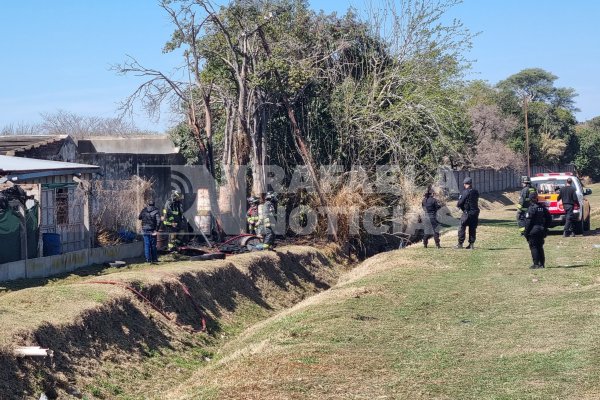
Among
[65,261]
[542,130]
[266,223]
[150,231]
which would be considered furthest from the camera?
[542,130]

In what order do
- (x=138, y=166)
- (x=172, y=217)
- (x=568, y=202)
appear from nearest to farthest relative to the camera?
1. (x=172, y=217)
2. (x=568, y=202)
3. (x=138, y=166)

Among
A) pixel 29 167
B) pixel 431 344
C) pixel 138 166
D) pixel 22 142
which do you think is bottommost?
pixel 431 344

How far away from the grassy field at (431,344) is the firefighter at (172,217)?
6301mm

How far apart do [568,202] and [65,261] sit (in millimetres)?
16690

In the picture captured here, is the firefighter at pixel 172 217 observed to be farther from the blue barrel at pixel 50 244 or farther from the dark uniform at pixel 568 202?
the dark uniform at pixel 568 202

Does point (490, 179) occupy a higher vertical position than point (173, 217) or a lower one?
higher

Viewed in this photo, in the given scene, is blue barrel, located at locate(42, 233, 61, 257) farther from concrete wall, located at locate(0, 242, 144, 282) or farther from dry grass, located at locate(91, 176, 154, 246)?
dry grass, located at locate(91, 176, 154, 246)

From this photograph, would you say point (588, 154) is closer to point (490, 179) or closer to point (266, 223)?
point (490, 179)

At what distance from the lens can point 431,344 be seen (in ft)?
37.8

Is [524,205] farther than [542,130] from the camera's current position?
No

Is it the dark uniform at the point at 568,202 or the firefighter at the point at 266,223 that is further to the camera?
the dark uniform at the point at 568,202

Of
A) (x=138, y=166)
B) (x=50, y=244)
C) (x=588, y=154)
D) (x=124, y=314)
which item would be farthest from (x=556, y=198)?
(x=588, y=154)

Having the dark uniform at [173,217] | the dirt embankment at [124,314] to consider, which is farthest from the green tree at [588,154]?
the dark uniform at [173,217]

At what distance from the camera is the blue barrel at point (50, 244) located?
20.3m
